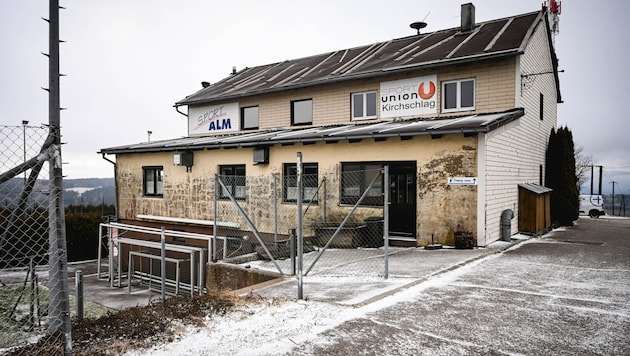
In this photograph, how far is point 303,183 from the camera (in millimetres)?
14711

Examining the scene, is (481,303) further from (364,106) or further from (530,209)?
(364,106)

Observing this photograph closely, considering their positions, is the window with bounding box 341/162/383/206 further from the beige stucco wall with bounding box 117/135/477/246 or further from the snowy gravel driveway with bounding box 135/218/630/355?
the snowy gravel driveway with bounding box 135/218/630/355

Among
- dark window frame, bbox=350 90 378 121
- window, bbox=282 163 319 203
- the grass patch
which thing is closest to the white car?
dark window frame, bbox=350 90 378 121

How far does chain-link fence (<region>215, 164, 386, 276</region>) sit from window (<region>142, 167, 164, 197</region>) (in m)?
3.96

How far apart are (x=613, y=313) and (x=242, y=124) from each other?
17.1 m

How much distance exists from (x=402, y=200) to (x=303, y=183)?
3525 mm

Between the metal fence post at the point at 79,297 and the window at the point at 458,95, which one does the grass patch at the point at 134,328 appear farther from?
the window at the point at 458,95

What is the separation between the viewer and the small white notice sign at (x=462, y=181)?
1115cm

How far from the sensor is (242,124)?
20516 mm

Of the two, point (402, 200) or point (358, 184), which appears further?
point (358, 184)

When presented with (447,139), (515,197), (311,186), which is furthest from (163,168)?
(515,197)

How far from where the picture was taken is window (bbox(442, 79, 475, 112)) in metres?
14.1

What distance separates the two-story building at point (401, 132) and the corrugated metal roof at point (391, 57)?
3.0 inches

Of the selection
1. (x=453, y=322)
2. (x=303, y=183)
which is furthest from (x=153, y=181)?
(x=453, y=322)
